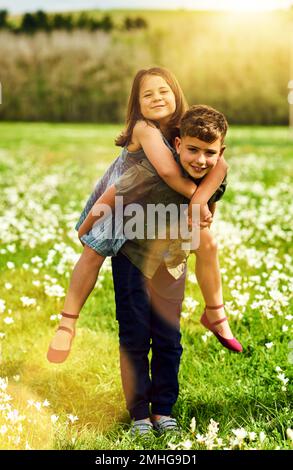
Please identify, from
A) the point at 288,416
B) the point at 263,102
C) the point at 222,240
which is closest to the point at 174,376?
the point at 288,416

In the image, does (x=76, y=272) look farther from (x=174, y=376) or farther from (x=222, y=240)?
(x=222, y=240)

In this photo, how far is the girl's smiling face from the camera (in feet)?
13.8

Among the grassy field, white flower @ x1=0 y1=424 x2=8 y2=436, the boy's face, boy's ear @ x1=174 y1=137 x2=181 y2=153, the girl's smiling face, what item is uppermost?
the girl's smiling face

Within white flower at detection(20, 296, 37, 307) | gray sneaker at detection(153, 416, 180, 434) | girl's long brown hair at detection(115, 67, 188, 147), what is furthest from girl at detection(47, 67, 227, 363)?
white flower at detection(20, 296, 37, 307)

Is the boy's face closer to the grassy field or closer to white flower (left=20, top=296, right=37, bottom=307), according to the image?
the grassy field

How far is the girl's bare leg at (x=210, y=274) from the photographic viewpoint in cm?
443

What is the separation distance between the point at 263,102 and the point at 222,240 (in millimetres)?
33918

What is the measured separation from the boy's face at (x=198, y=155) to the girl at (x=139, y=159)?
5 centimetres

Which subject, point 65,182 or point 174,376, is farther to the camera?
point 65,182

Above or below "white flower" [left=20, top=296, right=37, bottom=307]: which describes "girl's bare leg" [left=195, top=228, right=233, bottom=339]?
below

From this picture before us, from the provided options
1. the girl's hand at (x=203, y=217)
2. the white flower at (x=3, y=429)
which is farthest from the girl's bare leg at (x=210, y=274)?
the white flower at (x=3, y=429)

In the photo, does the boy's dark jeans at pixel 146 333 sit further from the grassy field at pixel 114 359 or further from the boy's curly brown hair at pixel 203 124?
the boy's curly brown hair at pixel 203 124

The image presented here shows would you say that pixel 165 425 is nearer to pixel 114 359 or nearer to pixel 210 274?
pixel 210 274
